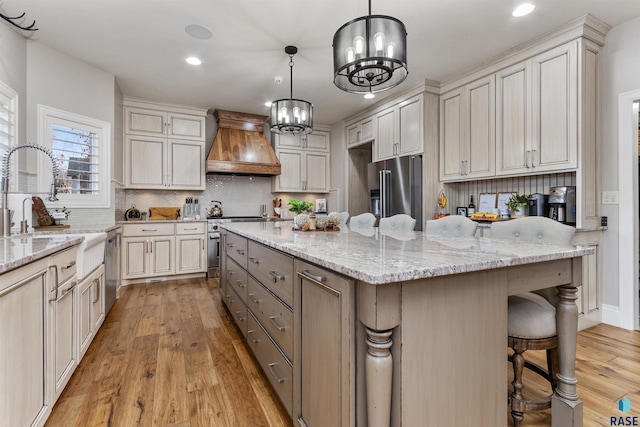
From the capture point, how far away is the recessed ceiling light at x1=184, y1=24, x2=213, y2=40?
9.07 feet

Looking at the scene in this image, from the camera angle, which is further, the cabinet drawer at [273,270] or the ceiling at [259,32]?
the ceiling at [259,32]

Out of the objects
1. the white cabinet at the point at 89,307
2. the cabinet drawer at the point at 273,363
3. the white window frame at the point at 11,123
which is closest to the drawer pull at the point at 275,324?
the cabinet drawer at the point at 273,363

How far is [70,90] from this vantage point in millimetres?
3303

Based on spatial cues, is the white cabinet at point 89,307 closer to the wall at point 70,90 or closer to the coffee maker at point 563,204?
the wall at point 70,90

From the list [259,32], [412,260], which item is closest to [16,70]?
[259,32]

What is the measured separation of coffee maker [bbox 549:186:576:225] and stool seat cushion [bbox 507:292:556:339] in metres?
1.89

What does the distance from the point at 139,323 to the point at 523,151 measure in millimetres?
4068

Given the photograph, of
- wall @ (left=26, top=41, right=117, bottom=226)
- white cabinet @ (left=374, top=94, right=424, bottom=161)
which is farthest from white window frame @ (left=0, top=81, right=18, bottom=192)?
white cabinet @ (left=374, top=94, right=424, bottom=161)

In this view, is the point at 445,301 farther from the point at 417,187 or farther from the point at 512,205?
the point at 417,187

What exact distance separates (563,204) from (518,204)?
15.1 inches

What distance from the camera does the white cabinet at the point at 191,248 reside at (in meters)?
4.57

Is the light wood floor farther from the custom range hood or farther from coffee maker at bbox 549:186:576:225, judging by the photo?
the custom range hood

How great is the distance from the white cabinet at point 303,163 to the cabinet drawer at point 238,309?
3.03m

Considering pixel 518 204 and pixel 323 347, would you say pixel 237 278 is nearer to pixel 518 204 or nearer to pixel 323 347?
pixel 323 347
